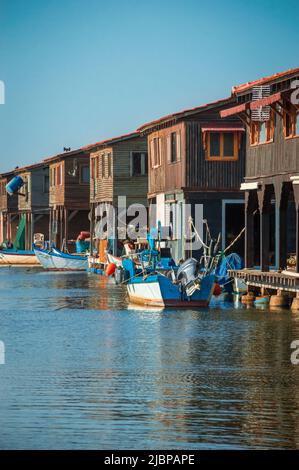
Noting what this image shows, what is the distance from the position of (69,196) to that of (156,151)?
22.3 meters

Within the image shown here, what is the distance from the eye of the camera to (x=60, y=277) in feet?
213

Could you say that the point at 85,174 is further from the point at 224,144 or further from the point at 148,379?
the point at 148,379

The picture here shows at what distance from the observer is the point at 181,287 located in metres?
40.0

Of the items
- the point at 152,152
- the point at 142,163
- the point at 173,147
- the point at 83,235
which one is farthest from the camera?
the point at 83,235

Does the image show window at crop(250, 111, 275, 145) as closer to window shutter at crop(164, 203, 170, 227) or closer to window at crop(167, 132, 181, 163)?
window at crop(167, 132, 181, 163)

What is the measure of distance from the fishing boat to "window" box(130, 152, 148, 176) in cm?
2714

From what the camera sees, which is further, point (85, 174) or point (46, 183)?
point (46, 183)

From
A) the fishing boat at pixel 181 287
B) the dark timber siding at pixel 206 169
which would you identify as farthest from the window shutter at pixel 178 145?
the fishing boat at pixel 181 287

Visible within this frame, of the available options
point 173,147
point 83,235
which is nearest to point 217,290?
point 173,147

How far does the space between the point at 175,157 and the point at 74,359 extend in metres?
27.8

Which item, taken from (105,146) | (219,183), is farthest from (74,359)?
(105,146)

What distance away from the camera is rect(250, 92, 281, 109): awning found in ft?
126

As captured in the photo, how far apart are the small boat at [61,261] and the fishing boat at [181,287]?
31498 mm

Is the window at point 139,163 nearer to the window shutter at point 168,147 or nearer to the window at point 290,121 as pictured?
the window shutter at point 168,147
